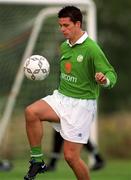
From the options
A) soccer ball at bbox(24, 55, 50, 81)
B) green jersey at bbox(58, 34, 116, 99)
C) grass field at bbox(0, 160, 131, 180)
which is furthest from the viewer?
grass field at bbox(0, 160, 131, 180)

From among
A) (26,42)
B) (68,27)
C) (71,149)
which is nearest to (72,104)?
(71,149)

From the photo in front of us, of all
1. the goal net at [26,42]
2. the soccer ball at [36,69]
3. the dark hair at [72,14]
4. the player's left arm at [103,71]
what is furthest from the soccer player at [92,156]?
the player's left arm at [103,71]

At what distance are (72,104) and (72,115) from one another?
0.11m

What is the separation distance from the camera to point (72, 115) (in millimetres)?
9461

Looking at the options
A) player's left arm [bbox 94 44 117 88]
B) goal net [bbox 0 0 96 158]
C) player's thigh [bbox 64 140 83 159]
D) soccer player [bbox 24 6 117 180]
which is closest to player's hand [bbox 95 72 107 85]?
player's left arm [bbox 94 44 117 88]

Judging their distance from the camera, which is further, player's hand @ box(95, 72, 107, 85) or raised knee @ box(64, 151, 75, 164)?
raised knee @ box(64, 151, 75, 164)

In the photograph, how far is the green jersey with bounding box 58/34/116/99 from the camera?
9.45 metres

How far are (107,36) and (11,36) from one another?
1073 centimetres

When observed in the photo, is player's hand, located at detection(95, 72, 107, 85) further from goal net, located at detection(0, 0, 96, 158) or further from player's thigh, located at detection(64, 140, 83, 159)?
goal net, located at detection(0, 0, 96, 158)

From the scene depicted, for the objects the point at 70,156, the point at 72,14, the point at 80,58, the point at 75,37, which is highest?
the point at 72,14

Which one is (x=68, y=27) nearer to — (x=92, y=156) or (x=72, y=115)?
(x=72, y=115)

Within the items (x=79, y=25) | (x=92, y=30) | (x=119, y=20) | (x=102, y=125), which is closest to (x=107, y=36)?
(x=119, y=20)

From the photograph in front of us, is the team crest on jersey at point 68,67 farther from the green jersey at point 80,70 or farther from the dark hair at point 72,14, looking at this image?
the dark hair at point 72,14

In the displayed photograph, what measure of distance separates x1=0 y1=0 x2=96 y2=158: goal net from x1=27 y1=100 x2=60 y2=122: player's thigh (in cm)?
381
